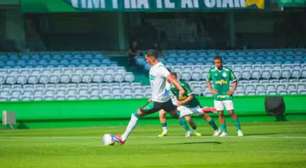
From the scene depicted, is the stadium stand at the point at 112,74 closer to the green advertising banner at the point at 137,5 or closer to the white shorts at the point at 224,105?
the green advertising banner at the point at 137,5

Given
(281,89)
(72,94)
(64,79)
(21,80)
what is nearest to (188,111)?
(72,94)

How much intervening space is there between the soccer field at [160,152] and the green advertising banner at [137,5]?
15.2 metres

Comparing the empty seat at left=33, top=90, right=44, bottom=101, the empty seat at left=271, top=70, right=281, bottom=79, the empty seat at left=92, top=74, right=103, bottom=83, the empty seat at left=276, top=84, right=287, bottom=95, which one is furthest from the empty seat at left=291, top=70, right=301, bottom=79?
the empty seat at left=33, top=90, right=44, bottom=101

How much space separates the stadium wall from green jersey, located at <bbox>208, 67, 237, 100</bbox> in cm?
927

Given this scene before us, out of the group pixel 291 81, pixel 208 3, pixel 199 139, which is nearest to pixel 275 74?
pixel 291 81

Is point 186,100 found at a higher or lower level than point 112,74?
lower

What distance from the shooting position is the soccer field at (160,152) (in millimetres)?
17312

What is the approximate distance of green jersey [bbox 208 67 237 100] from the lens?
2692cm

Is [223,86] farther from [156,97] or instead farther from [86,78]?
[86,78]

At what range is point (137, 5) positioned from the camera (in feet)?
133

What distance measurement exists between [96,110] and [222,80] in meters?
10.0

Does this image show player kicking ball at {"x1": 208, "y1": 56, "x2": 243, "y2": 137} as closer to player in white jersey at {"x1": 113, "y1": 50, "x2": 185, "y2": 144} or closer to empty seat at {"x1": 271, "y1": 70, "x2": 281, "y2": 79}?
player in white jersey at {"x1": 113, "y1": 50, "x2": 185, "y2": 144}

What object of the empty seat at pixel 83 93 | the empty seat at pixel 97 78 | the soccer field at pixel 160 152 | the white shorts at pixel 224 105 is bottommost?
the soccer field at pixel 160 152

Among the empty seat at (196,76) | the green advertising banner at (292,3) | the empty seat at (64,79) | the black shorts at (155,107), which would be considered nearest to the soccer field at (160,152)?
the black shorts at (155,107)
